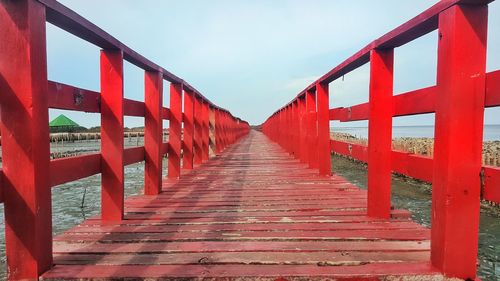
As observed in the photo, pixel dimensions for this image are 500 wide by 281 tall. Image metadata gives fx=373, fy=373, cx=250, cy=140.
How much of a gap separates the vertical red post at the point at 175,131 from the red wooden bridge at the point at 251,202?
1497 mm

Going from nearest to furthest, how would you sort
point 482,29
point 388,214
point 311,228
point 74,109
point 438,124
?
point 482,29, point 438,124, point 74,109, point 311,228, point 388,214

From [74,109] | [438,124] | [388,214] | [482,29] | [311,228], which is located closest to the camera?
[482,29]

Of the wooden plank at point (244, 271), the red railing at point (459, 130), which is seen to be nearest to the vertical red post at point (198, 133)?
the wooden plank at point (244, 271)

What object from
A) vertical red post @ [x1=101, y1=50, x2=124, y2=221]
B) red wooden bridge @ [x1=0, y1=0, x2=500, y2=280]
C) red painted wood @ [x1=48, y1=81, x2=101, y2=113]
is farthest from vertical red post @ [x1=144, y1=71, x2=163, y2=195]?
red painted wood @ [x1=48, y1=81, x2=101, y2=113]

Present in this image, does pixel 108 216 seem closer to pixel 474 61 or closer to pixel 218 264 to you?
pixel 218 264

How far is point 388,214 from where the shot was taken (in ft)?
8.72

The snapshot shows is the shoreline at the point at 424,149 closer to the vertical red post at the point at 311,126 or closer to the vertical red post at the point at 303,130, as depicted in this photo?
the vertical red post at the point at 311,126

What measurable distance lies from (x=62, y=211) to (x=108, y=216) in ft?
15.7

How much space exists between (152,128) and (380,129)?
83.7 inches

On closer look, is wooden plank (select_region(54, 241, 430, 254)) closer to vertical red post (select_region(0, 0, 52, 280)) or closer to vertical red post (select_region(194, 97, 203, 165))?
vertical red post (select_region(0, 0, 52, 280))

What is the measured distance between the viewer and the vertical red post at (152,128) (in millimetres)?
3627

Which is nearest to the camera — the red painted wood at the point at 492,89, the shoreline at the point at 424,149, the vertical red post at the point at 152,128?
the red painted wood at the point at 492,89

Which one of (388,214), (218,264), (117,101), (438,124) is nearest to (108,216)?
(117,101)

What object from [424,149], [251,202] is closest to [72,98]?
[251,202]
